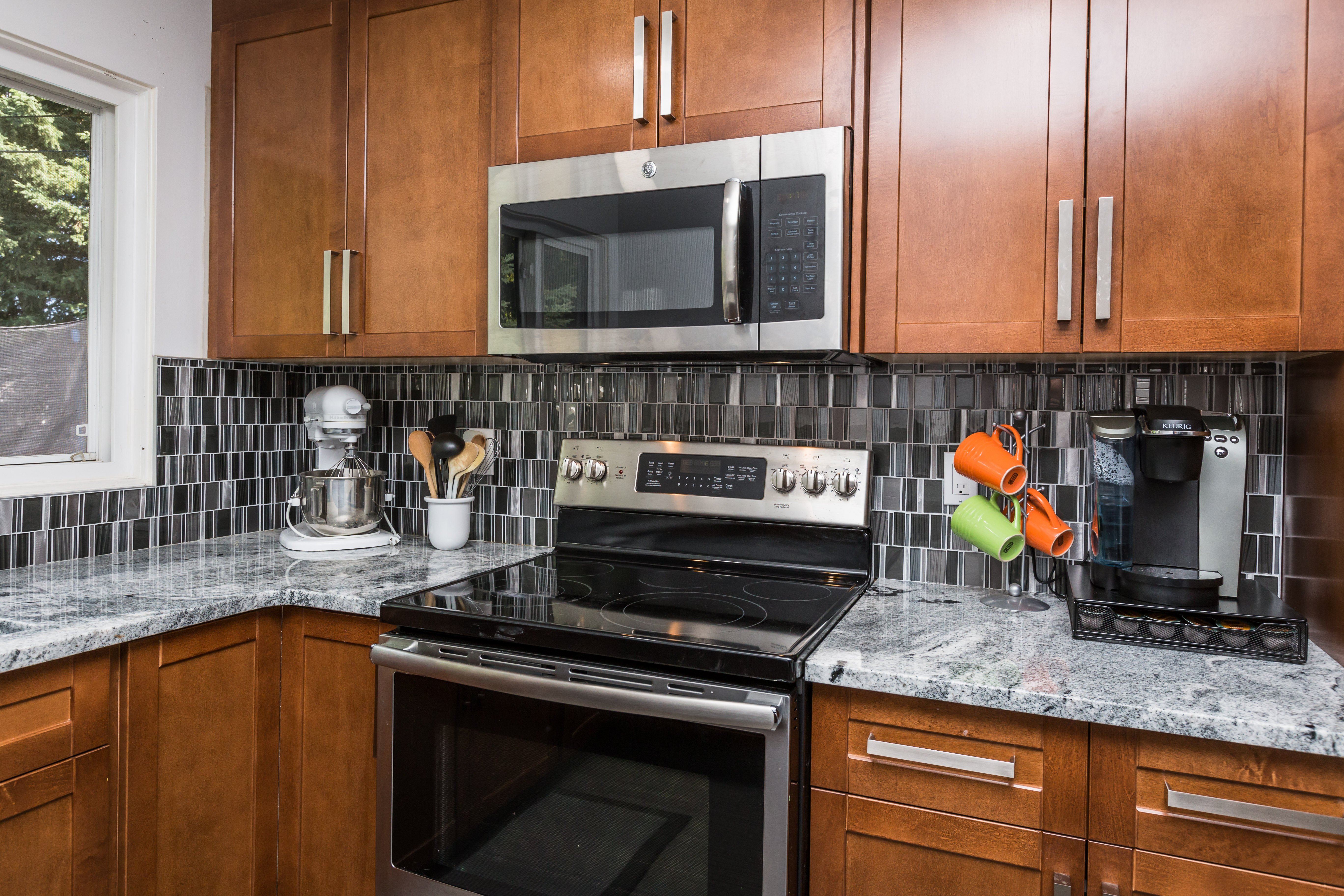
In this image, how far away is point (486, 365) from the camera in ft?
7.08

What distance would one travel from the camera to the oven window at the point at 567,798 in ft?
3.93

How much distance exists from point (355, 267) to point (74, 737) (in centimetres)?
111

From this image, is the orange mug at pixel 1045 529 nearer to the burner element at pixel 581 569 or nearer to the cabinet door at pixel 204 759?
the burner element at pixel 581 569

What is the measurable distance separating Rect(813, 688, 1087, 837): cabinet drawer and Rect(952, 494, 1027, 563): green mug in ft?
1.39

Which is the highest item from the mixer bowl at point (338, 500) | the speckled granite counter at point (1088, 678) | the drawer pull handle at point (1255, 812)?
the mixer bowl at point (338, 500)

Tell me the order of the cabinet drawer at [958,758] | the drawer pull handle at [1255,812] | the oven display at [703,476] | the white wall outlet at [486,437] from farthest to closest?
1. the white wall outlet at [486,437]
2. the oven display at [703,476]
3. the cabinet drawer at [958,758]
4. the drawer pull handle at [1255,812]

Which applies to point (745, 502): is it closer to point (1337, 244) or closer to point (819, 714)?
point (819, 714)

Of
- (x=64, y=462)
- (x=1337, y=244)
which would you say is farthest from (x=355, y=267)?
(x=1337, y=244)

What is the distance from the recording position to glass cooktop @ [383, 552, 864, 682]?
1.29m

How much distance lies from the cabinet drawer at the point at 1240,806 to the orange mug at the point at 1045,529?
47 cm

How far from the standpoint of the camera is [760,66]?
152 centimetres

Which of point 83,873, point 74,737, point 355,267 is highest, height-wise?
point 355,267

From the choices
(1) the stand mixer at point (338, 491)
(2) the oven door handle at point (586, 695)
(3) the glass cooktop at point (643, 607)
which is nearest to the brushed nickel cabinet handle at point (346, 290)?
(1) the stand mixer at point (338, 491)

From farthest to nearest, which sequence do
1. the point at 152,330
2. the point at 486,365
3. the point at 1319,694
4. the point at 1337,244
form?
the point at 486,365, the point at 152,330, the point at 1337,244, the point at 1319,694
